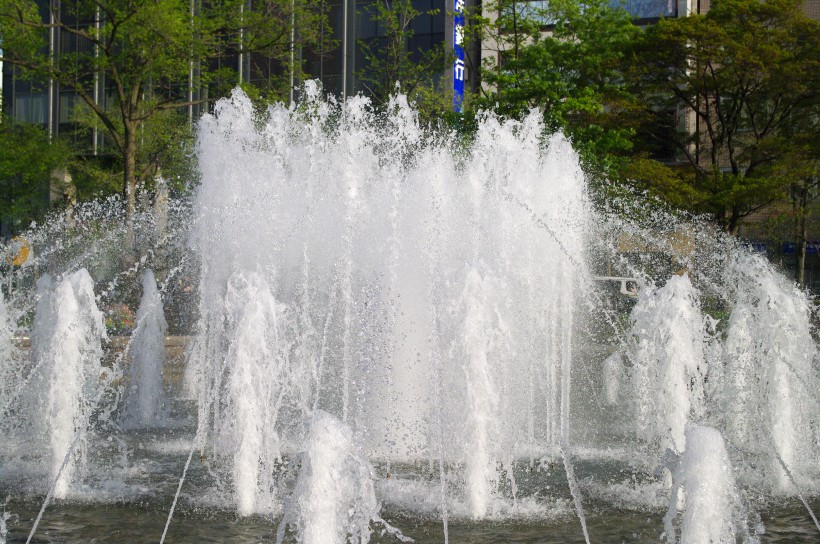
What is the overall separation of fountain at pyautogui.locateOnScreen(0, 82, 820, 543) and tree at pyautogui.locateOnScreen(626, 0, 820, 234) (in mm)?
9774

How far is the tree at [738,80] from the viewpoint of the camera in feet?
79.4

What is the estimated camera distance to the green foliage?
98.4ft

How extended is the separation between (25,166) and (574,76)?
17823 millimetres

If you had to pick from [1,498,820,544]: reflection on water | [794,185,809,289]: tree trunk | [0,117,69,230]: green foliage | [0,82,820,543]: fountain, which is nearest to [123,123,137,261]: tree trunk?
[0,82,820,543]: fountain

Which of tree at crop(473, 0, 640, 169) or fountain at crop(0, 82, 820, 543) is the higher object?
tree at crop(473, 0, 640, 169)

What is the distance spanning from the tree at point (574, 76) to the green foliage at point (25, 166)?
592 inches

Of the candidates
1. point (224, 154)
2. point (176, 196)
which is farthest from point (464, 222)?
point (176, 196)

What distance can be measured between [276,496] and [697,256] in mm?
23927

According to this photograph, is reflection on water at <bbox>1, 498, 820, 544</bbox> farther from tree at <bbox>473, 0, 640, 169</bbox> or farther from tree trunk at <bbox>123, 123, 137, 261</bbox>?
tree at <bbox>473, 0, 640, 169</bbox>

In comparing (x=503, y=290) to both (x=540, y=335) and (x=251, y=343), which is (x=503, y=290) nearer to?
(x=540, y=335)

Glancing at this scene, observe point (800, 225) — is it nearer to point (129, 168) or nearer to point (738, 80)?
point (738, 80)

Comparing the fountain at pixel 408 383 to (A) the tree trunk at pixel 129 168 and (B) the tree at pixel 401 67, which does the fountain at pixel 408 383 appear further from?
(B) the tree at pixel 401 67

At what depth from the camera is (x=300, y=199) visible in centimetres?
1338

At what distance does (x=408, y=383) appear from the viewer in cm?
1020
